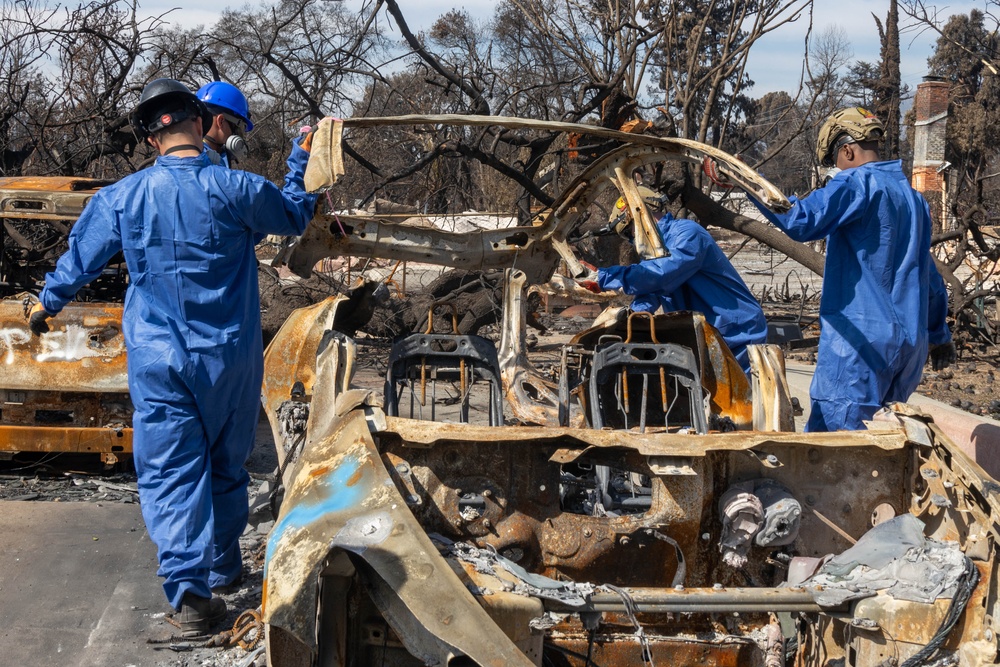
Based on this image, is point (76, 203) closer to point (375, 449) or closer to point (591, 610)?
point (375, 449)

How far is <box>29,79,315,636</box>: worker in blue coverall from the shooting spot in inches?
165

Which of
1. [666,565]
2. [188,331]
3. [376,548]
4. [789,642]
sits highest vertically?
[188,331]

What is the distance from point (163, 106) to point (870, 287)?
3.38m

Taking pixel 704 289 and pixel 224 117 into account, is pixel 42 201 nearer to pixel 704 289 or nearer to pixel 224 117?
pixel 224 117

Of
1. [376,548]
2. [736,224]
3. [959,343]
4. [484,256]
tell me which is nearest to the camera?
[376,548]

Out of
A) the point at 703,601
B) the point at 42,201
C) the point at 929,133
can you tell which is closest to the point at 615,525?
the point at 703,601

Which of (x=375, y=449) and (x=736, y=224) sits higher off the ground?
(x=736, y=224)

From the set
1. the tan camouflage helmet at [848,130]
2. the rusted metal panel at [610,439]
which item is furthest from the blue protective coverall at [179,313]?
the tan camouflage helmet at [848,130]

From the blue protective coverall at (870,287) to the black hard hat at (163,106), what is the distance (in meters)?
2.81

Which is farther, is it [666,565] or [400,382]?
[400,382]

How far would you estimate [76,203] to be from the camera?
20.7ft

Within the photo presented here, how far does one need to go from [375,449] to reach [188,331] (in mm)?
1419

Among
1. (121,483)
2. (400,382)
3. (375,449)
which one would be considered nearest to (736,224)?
(400,382)

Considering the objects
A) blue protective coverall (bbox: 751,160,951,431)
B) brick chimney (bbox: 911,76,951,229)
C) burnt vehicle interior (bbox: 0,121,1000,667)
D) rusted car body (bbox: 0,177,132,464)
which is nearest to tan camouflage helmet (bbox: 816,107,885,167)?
blue protective coverall (bbox: 751,160,951,431)
